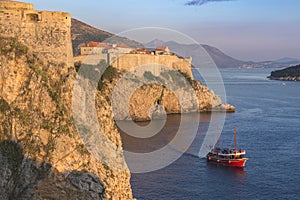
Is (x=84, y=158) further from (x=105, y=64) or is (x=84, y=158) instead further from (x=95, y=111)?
(x=105, y=64)

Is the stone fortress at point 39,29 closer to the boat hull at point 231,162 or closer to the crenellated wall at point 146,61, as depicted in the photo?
the boat hull at point 231,162

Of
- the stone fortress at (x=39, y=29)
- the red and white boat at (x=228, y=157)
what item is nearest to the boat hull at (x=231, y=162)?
the red and white boat at (x=228, y=157)

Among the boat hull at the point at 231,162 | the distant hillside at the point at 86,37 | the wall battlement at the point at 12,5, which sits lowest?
the boat hull at the point at 231,162

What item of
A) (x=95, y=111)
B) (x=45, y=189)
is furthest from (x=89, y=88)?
(x=45, y=189)

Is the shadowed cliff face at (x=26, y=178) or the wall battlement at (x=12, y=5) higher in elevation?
the wall battlement at (x=12, y=5)

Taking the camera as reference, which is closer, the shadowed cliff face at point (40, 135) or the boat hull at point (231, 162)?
the shadowed cliff face at point (40, 135)

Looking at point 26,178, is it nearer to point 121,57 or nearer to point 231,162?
point 231,162

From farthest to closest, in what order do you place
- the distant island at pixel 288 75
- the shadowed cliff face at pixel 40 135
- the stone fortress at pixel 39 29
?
1. the distant island at pixel 288 75
2. the stone fortress at pixel 39 29
3. the shadowed cliff face at pixel 40 135

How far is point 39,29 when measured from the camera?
16094 millimetres

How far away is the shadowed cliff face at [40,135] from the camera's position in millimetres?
14680

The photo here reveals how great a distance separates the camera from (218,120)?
48.9 m

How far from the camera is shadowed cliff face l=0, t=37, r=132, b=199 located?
14.7 meters

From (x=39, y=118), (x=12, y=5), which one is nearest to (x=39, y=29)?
(x=12, y=5)

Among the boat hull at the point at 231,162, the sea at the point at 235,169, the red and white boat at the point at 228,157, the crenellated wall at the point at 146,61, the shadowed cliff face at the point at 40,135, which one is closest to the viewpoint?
the shadowed cliff face at the point at 40,135
